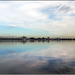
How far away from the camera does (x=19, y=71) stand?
980 centimetres
